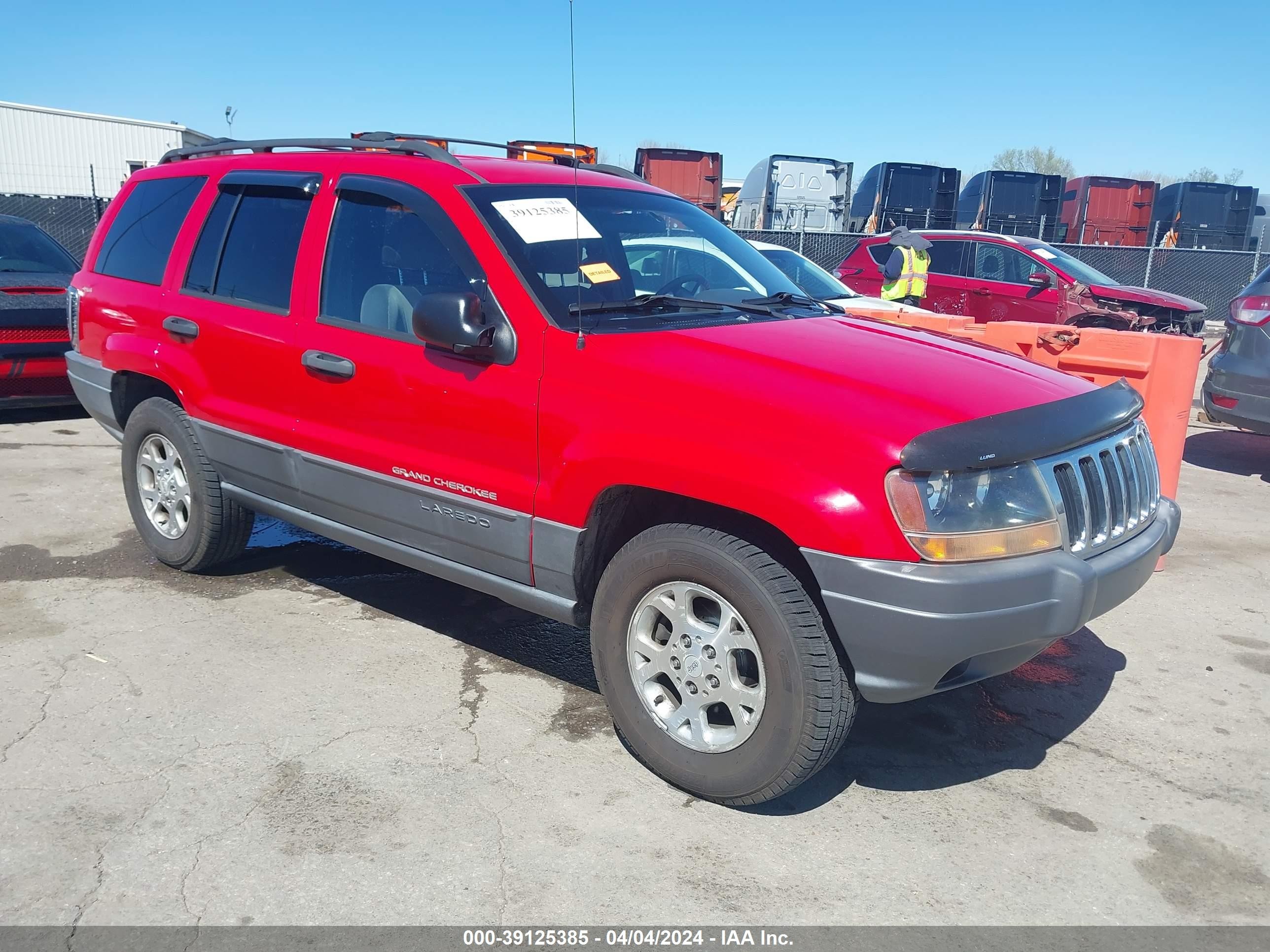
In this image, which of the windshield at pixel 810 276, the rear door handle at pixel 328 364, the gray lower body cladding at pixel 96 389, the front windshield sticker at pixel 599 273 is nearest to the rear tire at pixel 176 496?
the gray lower body cladding at pixel 96 389

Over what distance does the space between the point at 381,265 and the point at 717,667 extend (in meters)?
2.04

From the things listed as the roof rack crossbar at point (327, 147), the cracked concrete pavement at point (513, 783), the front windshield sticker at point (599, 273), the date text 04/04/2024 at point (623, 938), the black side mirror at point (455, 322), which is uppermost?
the roof rack crossbar at point (327, 147)

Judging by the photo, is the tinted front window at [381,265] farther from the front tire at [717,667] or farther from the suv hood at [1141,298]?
the suv hood at [1141,298]

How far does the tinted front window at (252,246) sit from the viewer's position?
168 inches

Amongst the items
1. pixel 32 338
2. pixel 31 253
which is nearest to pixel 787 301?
pixel 32 338

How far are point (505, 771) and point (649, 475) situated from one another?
111 cm

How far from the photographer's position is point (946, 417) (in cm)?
285

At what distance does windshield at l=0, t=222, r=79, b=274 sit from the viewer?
8.66m

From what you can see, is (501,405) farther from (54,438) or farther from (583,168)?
(54,438)

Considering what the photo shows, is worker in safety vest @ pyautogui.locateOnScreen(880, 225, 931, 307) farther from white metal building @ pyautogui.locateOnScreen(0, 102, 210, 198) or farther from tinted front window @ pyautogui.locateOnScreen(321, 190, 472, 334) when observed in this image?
white metal building @ pyautogui.locateOnScreen(0, 102, 210, 198)

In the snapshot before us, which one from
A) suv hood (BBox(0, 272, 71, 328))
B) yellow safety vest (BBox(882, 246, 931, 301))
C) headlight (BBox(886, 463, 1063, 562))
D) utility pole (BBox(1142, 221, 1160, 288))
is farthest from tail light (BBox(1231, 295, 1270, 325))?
utility pole (BBox(1142, 221, 1160, 288))

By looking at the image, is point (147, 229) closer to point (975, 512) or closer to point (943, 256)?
point (975, 512)

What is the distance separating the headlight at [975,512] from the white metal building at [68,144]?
3503 centimetres

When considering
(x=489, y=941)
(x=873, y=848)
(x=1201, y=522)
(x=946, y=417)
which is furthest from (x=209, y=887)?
(x=1201, y=522)
